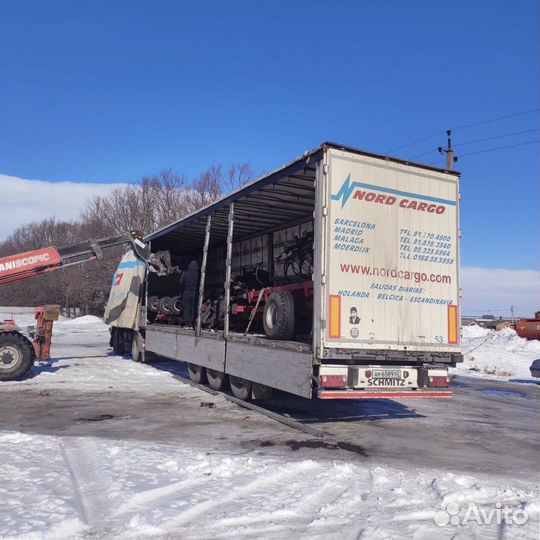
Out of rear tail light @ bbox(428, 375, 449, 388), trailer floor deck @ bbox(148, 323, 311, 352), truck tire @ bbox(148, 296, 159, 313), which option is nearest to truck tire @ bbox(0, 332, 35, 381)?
trailer floor deck @ bbox(148, 323, 311, 352)

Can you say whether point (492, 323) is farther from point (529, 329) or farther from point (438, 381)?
point (438, 381)

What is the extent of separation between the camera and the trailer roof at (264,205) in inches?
306

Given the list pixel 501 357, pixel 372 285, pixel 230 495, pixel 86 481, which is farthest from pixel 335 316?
pixel 501 357

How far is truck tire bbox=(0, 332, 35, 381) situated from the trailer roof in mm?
4278

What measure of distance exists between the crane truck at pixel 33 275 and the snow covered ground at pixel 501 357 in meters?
11.7

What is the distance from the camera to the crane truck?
11.7 metres

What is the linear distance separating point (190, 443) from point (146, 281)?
31.4 feet

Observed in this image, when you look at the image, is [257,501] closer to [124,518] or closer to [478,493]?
[124,518]

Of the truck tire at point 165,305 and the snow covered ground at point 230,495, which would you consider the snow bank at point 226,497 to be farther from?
the truck tire at point 165,305

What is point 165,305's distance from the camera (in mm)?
14859

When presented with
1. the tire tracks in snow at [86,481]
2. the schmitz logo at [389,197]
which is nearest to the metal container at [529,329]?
the schmitz logo at [389,197]

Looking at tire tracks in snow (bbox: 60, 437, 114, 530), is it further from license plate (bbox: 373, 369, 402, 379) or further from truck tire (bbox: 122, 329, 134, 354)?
truck tire (bbox: 122, 329, 134, 354)

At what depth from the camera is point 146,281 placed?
50.8 feet

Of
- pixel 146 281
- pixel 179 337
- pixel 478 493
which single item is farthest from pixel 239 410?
pixel 146 281
